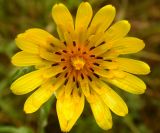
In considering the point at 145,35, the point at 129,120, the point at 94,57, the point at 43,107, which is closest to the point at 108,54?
the point at 94,57

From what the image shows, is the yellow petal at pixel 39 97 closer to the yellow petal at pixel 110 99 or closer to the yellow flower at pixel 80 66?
the yellow flower at pixel 80 66

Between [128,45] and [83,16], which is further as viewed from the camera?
[128,45]

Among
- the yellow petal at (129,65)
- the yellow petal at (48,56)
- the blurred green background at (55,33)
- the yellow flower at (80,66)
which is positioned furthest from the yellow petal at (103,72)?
the blurred green background at (55,33)

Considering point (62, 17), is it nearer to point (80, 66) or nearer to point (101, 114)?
point (80, 66)

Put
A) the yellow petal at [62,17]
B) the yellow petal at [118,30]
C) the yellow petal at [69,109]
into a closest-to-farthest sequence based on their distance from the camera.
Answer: the yellow petal at [62,17] < the yellow petal at [118,30] < the yellow petal at [69,109]

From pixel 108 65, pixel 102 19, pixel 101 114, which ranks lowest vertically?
pixel 101 114

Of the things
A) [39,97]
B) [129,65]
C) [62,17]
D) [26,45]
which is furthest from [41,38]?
[129,65]
